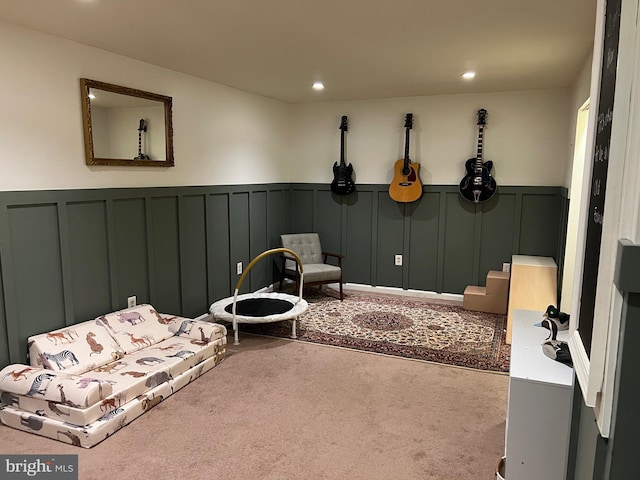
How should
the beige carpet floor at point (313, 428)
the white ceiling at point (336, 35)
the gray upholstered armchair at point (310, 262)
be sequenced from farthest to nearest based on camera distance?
the gray upholstered armchair at point (310, 262), the white ceiling at point (336, 35), the beige carpet floor at point (313, 428)

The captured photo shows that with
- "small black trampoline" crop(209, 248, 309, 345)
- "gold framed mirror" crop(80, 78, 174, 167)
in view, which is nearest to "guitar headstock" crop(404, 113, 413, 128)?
"small black trampoline" crop(209, 248, 309, 345)

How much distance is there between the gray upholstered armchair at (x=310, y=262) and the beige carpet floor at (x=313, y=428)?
5.33 ft

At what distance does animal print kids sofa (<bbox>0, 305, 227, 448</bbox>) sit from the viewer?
2.57 m

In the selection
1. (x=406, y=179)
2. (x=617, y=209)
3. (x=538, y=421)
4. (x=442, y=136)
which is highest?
(x=442, y=136)

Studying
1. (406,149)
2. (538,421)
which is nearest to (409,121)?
(406,149)

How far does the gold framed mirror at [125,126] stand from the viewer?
10.9ft

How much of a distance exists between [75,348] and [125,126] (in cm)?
173

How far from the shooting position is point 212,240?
4668mm

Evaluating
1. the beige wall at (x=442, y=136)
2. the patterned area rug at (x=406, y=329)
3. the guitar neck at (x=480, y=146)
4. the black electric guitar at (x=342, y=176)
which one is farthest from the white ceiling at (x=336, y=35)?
the patterned area rug at (x=406, y=329)

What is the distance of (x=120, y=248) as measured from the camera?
3.64m

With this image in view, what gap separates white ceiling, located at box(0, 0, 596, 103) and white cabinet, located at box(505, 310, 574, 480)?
189cm

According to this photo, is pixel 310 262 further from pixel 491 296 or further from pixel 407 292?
pixel 491 296

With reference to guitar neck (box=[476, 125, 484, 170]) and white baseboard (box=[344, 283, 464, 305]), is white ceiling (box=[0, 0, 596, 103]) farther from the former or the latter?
white baseboard (box=[344, 283, 464, 305])

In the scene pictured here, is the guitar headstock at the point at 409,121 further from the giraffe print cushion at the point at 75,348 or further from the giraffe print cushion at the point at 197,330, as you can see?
the giraffe print cushion at the point at 75,348
